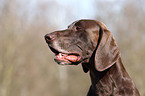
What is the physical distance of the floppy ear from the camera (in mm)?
4484

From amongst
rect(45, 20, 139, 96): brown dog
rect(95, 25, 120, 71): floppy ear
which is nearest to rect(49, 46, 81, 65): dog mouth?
rect(45, 20, 139, 96): brown dog

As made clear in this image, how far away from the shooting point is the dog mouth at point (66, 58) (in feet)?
14.8

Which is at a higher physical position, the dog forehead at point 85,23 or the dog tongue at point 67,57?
the dog forehead at point 85,23

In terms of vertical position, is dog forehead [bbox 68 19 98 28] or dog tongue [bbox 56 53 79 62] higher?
dog forehead [bbox 68 19 98 28]

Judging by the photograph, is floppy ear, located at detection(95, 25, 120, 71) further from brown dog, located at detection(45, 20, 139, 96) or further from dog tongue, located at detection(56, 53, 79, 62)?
dog tongue, located at detection(56, 53, 79, 62)

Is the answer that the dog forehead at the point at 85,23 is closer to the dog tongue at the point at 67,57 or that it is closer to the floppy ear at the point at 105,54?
the floppy ear at the point at 105,54

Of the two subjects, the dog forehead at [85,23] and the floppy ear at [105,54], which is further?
the dog forehead at [85,23]

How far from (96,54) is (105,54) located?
14 cm

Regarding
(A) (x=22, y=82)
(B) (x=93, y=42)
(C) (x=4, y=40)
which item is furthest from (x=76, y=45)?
(A) (x=22, y=82)

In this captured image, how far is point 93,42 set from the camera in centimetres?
462

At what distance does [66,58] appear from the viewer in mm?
4562

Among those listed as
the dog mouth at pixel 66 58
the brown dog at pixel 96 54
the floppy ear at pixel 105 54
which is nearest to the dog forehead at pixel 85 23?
the brown dog at pixel 96 54

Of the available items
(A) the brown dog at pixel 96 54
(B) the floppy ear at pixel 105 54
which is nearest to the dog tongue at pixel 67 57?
(A) the brown dog at pixel 96 54

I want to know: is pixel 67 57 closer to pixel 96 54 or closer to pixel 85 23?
pixel 96 54
